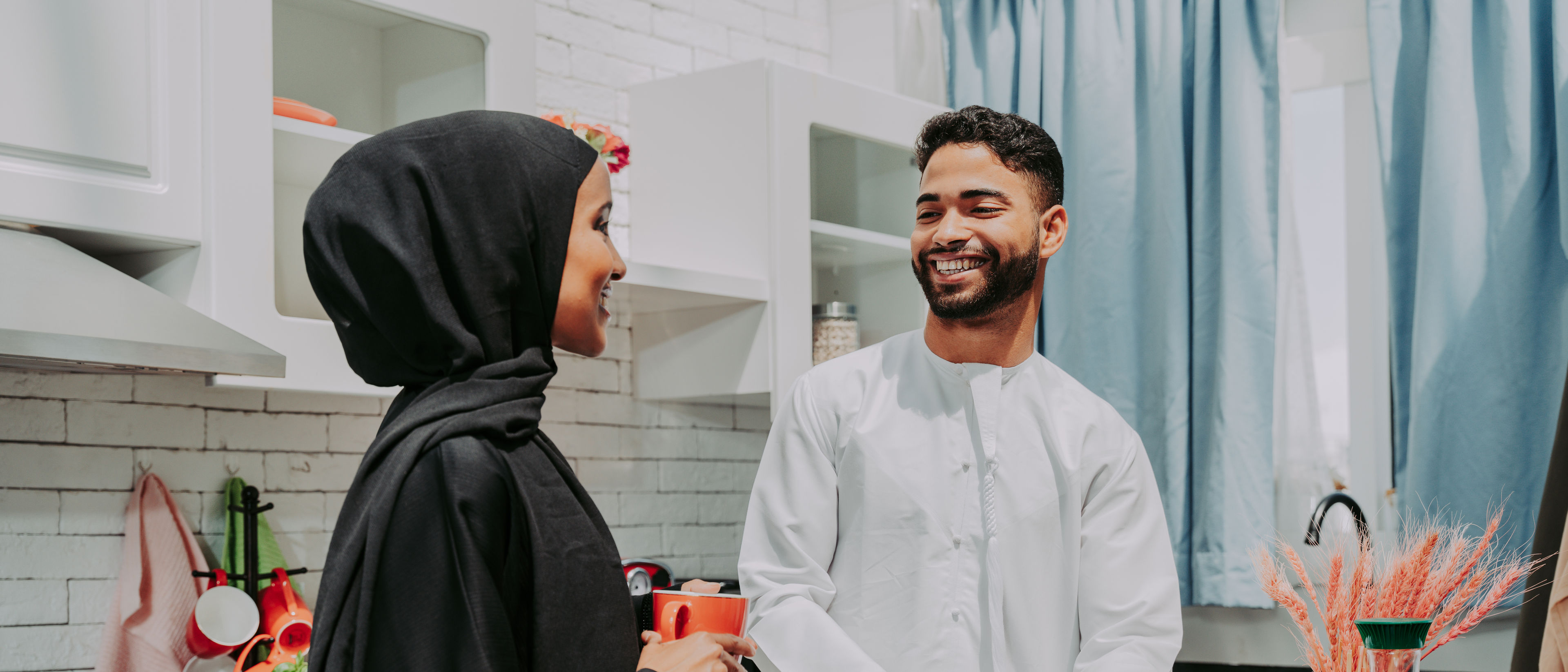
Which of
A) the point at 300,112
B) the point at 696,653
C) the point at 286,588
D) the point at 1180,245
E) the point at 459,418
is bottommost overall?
the point at 286,588

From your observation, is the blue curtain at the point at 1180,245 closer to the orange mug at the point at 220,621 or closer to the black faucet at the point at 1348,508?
the black faucet at the point at 1348,508

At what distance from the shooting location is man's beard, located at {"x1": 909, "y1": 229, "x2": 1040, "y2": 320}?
1529 millimetres

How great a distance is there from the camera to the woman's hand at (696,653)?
94 centimetres

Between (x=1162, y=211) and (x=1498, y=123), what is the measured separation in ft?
2.08

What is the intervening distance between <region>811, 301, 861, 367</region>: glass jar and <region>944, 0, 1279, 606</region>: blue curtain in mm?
504

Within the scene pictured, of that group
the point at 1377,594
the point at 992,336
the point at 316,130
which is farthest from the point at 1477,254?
the point at 316,130

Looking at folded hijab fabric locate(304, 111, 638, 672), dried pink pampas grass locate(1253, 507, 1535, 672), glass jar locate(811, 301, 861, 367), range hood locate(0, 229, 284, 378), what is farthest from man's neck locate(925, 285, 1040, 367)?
glass jar locate(811, 301, 861, 367)

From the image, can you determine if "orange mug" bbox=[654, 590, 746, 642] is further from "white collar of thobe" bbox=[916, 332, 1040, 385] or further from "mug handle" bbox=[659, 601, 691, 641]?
"white collar of thobe" bbox=[916, 332, 1040, 385]

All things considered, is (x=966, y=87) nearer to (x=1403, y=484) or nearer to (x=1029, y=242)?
(x=1403, y=484)

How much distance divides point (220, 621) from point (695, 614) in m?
1.12

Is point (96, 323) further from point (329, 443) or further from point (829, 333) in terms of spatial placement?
point (829, 333)

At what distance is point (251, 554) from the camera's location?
1.95 m

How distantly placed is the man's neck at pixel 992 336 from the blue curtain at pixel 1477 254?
1.15m

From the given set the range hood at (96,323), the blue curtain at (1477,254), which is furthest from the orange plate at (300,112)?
the blue curtain at (1477,254)
